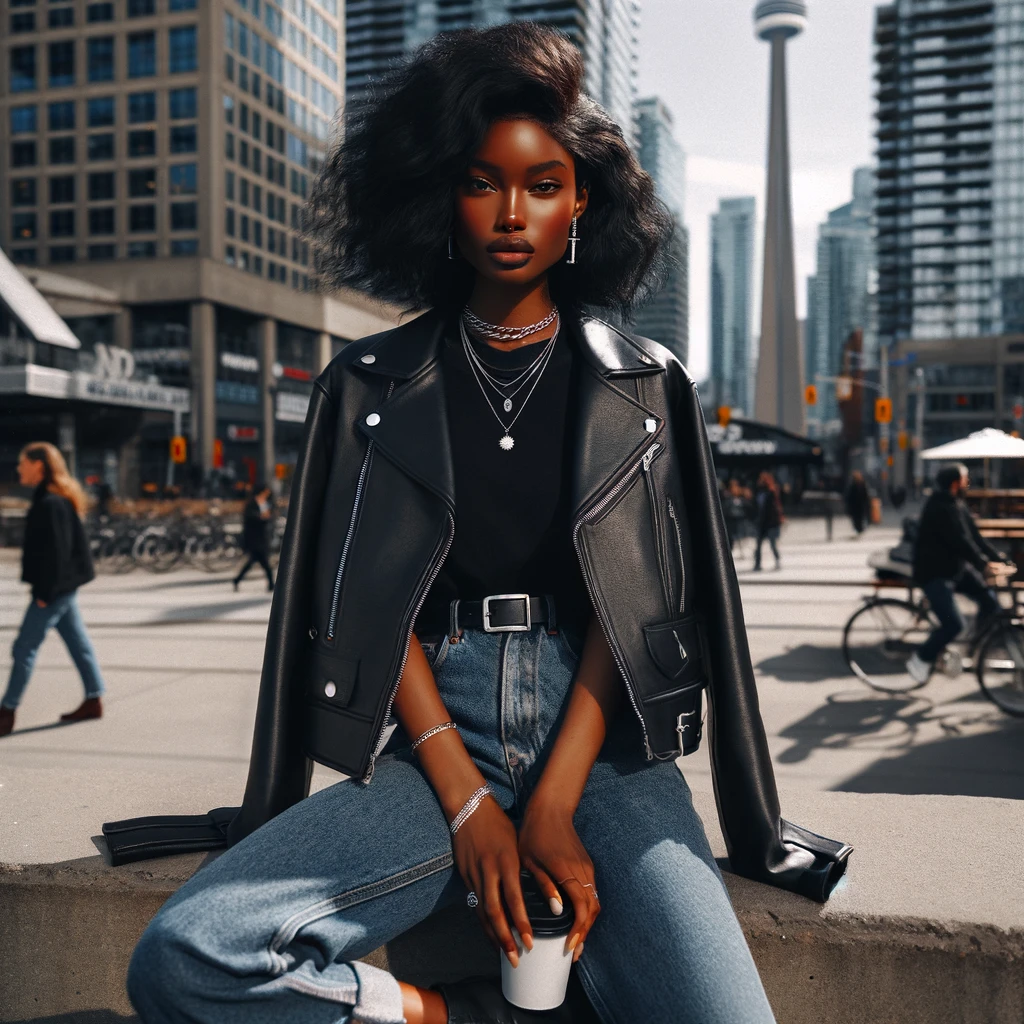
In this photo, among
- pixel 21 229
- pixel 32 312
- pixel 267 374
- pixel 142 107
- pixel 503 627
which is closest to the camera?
pixel 503 627

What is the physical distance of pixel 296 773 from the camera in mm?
1955

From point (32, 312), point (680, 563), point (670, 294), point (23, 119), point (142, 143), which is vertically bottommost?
point (680, 563)

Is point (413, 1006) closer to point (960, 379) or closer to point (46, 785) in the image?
point (46, 785)

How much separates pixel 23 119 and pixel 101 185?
6.01 metres

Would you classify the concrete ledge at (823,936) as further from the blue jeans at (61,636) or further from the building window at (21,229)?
the building window at (21,229)

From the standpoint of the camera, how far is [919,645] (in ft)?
24.7

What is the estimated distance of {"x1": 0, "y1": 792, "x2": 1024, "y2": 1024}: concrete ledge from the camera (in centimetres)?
190

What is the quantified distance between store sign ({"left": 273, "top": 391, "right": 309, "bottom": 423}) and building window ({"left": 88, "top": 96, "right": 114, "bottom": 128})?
17.4m

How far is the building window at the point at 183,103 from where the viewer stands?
51.6 m

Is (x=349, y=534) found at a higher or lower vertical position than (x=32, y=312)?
lower

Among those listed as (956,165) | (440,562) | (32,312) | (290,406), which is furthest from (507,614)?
(956,165)

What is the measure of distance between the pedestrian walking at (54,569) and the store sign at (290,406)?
134 feet

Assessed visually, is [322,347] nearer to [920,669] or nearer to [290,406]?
[290,406]

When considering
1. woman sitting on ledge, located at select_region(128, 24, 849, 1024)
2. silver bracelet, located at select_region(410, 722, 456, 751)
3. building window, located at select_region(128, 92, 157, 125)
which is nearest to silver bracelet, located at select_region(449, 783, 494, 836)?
woman sitting on ledge, located at select_region(128, 24, 849, 1024)
